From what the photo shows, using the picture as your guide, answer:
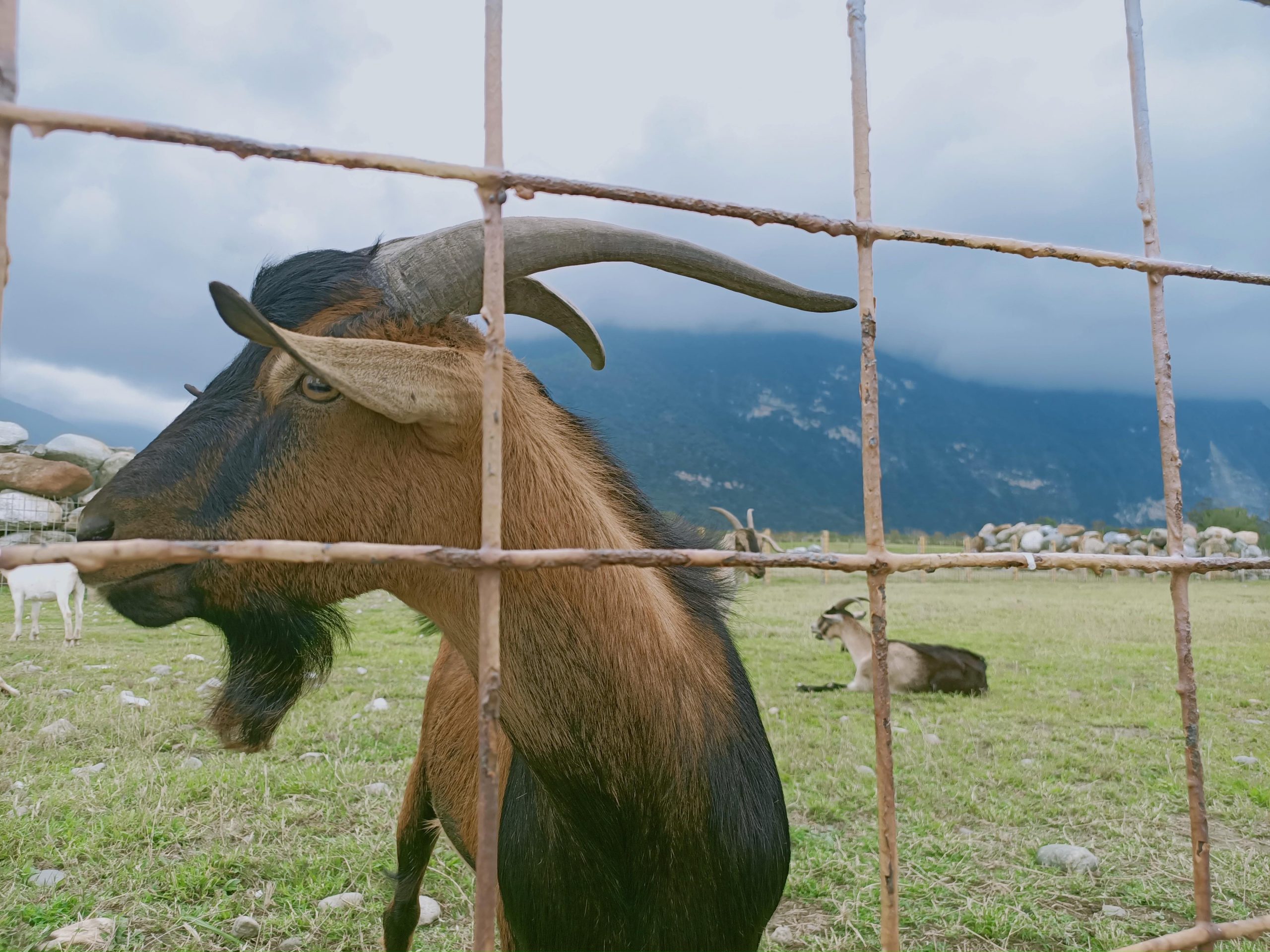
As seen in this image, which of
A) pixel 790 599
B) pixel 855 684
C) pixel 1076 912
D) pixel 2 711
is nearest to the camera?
pixel 1076 912

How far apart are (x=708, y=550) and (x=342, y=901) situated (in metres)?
3.00

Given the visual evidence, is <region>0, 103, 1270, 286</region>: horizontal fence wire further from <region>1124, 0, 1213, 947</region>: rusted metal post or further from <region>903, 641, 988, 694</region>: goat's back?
<region>903, 641, 988, 694</region>: goat's back

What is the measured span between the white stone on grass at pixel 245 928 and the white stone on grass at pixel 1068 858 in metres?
3.56

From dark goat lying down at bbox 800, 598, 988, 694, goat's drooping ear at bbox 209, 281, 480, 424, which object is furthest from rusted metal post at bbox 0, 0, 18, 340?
dark goat lying down at bbox 800, 598, 988, 694

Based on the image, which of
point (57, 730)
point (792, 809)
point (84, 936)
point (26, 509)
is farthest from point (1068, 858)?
point (26, 509)

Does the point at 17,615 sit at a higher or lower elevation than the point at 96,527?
lower

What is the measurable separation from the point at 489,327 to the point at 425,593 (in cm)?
89

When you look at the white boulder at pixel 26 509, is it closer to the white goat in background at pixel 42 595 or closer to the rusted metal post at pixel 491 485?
the white goat in background at pixel 42 595

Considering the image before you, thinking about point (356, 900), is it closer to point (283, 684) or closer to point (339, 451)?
point (283, 684)

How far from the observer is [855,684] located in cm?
857

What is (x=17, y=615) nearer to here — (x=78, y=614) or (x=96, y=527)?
(x=78, y=614)

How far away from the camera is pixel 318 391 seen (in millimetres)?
1832

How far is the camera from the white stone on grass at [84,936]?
9.30 ft

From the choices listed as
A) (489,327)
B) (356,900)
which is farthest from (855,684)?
(489,327)
